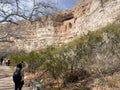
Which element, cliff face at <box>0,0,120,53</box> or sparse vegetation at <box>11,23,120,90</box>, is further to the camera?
cliff face at <box>0,0,120,53</box>

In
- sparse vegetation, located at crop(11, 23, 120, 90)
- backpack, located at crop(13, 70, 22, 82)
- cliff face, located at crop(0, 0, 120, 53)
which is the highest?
cliff face, located at crop(0, 0, 120, 53)

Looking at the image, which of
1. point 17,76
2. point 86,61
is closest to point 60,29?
point 86,61

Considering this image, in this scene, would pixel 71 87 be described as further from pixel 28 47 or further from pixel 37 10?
pixel 28 47

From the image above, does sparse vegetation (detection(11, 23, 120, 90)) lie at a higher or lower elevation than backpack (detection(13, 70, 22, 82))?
higher

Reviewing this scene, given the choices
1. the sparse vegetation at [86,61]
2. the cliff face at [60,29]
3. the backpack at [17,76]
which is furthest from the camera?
the cliff face at [60,29]

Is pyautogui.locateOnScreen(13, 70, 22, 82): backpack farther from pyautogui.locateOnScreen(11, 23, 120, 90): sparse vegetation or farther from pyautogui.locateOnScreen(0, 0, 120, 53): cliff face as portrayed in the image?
pyautogui.locateOnScreen(0, 0, 120, 53): cliff face

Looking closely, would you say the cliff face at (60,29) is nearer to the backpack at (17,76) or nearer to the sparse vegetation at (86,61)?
the sparse vegetation at (86,61)

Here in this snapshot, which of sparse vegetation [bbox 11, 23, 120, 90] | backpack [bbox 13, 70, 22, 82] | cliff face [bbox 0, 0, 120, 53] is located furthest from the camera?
cliff face [bbox 0, 0, 120, 53]

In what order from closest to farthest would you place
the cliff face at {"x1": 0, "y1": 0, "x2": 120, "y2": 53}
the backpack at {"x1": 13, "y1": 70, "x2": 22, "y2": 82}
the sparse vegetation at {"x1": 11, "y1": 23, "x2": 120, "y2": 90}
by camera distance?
the backpack at {"x1": 13, "y1": 70, "x2": 22, "y2": 82} < the sparse vegetation at {"x1": 11, "y1": 23, "x2": 120, "y2": 90} < the cliff face at {"x1": 0, "y1": 0, "x2": 120, "y2": 53}

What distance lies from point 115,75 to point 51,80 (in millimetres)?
5054

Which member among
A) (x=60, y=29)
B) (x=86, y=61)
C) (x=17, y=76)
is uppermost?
(x=60, y=29)

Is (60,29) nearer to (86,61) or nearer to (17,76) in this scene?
(86,61)

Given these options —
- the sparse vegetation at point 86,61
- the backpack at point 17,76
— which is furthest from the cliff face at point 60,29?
the backpack at point 17,76

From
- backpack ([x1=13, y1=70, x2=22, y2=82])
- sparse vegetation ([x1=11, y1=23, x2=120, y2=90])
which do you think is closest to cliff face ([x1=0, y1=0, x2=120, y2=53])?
sparse vegetation ([x1=11, y1=23, x2=120, y2=90])
